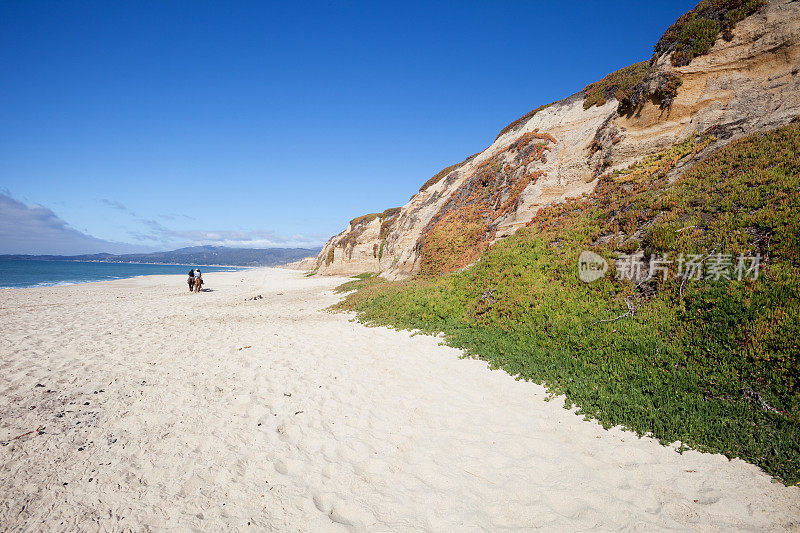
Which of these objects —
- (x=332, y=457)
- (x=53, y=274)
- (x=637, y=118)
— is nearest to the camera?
(x=332, y=457)

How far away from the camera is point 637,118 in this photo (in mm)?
16219

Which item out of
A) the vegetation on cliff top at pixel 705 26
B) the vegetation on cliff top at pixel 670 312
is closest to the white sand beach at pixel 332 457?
the vegetation on cliff top at pixel 670 312

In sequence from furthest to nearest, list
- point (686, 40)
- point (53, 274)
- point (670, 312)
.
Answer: point (53, 274), point (686, 40), point (670, 312)

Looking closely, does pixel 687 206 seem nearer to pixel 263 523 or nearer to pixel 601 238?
pixel 601 238

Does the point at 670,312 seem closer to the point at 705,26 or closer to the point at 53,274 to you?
the point at 705,26

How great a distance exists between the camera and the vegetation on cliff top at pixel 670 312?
17.6ft

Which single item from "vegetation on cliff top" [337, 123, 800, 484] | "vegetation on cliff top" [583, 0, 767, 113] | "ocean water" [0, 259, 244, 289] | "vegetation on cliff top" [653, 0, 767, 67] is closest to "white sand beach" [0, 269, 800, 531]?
"vegetation on cliff top" [337, 123, 800, 484]

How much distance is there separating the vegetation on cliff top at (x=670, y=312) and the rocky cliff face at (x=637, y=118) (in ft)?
6.44

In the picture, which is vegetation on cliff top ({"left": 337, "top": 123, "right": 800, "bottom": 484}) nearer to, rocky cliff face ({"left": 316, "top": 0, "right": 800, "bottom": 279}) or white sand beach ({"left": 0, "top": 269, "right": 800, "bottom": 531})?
white sand beach ({"left": 0, "top": 269, "right": 800, "bottom": 531})

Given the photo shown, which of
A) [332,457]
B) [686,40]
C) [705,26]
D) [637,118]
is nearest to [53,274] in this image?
[332,457]

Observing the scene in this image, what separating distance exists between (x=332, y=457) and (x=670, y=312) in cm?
815

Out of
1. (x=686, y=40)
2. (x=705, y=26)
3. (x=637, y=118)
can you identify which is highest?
(x=705, y=26)

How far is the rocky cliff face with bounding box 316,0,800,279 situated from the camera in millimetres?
12797

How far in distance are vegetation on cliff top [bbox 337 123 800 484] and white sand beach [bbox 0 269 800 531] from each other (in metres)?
0.79
